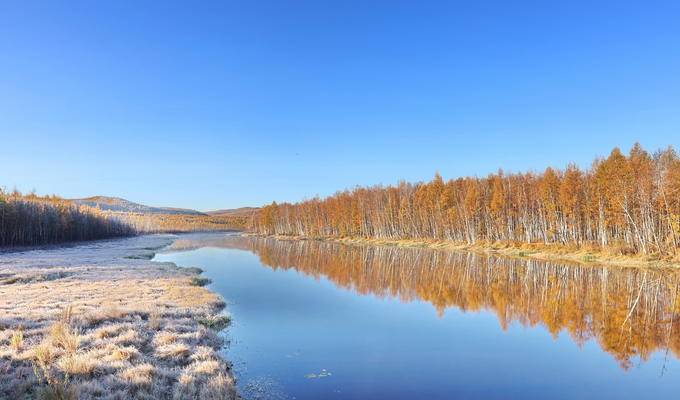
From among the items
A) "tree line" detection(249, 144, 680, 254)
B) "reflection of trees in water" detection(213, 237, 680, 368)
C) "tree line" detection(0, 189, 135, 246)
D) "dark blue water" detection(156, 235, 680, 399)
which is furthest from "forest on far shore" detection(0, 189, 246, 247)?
"tree line" detection(249, 144, 680, 254)

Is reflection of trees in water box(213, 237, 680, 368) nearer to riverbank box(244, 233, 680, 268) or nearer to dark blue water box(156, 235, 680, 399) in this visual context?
dark blue water box(156, 235, 680, 399)

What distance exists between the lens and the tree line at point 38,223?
6562cm

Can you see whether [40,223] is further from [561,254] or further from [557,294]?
[561,254]

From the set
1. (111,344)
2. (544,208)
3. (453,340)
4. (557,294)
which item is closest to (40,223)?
(111,344)

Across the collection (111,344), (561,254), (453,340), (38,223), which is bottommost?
(453,340)

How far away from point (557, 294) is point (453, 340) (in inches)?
504

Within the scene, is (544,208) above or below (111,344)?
above

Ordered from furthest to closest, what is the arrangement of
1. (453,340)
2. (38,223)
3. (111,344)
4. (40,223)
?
(38,223) → (40,223) → (453,340) → (111,344)

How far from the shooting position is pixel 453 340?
49.9 ft

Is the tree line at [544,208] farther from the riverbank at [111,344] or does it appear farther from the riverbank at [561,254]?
the riverbank at [111,344]

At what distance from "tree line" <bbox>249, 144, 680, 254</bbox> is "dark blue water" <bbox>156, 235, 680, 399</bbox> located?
1751cm

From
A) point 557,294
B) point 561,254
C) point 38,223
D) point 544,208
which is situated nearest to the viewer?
point 557,294

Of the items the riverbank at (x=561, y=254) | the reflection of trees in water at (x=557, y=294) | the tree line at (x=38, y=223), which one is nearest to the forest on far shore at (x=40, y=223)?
the tree line at (x=38, y=223)

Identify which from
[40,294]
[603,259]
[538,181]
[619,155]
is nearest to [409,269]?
[603,259]
